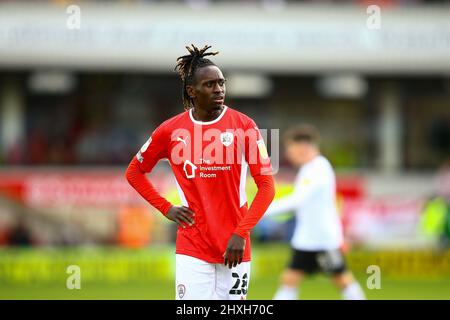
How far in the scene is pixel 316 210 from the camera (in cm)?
1053

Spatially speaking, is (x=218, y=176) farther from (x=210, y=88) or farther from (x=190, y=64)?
(x=190, y=64)

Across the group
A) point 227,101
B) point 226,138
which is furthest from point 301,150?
point 227,101

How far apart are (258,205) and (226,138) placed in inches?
18.9

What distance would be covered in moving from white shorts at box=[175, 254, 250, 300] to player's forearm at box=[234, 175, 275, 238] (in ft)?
1.00

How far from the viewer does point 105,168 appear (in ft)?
73.8

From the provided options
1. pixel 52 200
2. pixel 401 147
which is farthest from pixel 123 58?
pixel 401 147

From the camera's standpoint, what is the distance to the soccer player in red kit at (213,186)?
632 cm

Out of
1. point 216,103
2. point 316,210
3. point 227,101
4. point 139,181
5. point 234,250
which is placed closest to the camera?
point 234,250

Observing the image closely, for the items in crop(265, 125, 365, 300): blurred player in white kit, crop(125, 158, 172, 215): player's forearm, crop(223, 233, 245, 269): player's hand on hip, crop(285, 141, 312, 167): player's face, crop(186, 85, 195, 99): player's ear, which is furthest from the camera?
crop(285, 141, 312, 167): player's face

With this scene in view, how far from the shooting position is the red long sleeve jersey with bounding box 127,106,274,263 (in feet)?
20.8

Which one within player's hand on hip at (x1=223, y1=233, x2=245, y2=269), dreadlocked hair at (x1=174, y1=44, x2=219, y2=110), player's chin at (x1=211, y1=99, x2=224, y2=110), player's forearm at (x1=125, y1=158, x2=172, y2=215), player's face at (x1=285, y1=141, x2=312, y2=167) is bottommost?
player's hand on hip at (x1=223, y1=233, x2=245, y2=269)

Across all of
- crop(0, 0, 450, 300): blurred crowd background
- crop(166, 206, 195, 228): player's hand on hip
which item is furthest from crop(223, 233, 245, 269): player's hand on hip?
crop(0, 0, 450, 300): blurred crowd background

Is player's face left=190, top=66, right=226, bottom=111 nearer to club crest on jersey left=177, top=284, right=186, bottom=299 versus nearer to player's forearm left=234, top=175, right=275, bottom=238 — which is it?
player's forearm left=234, top=175, right=275, bottom=238
